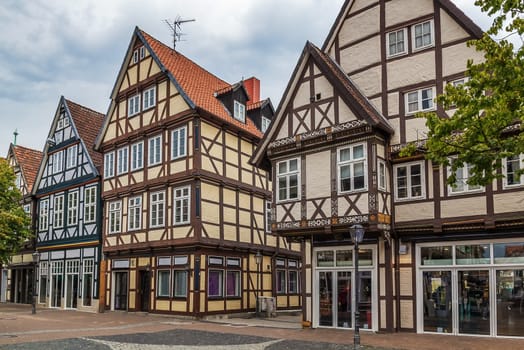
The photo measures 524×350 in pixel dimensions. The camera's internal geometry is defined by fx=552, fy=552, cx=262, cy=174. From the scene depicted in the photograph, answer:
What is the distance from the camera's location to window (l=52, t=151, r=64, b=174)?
118ft

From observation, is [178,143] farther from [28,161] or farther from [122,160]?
[28,161]

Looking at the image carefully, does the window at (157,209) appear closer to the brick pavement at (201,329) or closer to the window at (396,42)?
the brick pavement at (201,329)

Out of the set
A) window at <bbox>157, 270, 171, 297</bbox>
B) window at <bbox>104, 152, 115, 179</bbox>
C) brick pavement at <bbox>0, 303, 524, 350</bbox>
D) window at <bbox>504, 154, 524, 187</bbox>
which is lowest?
brick pavement at <bbox>0, 303, 524, 350</bbox>

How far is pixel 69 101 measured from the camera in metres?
35.6

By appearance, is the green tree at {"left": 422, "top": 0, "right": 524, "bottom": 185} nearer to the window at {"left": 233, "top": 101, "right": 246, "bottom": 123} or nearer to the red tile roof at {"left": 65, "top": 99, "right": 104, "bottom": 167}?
the window at {"left": 233, "top": 101, "right": 246, "bottom": 123}

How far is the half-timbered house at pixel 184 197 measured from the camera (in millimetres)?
25703

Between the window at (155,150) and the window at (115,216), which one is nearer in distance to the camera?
the window at (155,150)

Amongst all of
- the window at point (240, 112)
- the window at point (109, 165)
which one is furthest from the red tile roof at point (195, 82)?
the window at point (109, 165)

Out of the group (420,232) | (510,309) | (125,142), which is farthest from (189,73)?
(510,309)

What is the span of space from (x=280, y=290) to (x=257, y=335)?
11.8 meters

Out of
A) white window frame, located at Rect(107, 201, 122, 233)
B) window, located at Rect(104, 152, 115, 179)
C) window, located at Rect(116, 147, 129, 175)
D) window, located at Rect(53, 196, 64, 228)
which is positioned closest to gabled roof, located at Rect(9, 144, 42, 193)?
window, located at Rect(53, 196, 64, 228)

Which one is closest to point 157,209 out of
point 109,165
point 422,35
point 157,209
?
point 157,209

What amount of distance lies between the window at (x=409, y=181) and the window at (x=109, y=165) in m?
17.4

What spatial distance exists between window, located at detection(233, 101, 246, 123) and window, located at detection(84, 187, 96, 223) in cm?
988
